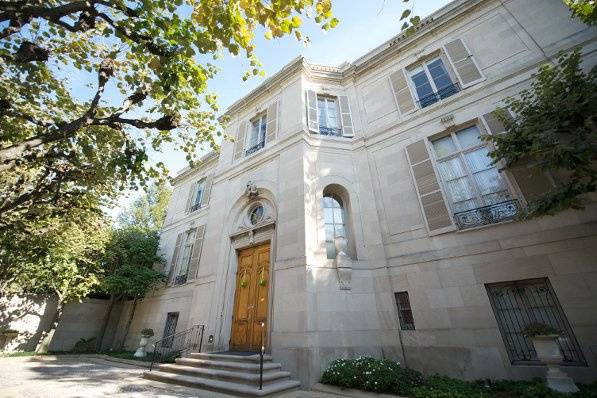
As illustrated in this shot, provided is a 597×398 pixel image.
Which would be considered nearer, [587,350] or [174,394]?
[587,350]

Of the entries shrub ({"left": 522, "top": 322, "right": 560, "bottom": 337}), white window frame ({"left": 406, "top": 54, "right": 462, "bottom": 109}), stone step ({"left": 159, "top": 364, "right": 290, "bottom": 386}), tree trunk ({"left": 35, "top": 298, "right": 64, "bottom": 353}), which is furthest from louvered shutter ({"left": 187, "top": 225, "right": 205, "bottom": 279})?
shrub ({"left": 522, "top": 322, "right": 560, "bottom": 337})

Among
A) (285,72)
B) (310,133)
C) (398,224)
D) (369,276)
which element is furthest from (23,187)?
(398,224)

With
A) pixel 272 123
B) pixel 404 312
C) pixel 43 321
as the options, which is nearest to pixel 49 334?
pixel 43 321

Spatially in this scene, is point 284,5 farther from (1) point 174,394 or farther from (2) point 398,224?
(1) point 174,394

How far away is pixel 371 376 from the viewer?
17.7 ft

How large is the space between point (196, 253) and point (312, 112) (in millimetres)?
7890

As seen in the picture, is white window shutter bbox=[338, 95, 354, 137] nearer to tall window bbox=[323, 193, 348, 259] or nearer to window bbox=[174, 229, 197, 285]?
tall window bbox=[323, 193, 348, 259]

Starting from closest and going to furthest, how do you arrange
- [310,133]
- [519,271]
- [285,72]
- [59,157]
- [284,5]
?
[284,5] < [519,271] < [59,157] < [310,133] < [285,72]

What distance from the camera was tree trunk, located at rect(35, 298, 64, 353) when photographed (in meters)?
12.3

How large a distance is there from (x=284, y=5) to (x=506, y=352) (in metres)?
7.33

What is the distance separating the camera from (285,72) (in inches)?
426

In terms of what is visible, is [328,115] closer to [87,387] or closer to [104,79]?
[104,79]

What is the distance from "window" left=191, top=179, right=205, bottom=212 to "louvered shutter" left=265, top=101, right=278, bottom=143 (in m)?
6.15

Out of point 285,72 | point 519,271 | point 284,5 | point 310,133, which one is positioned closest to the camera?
point 284,5
